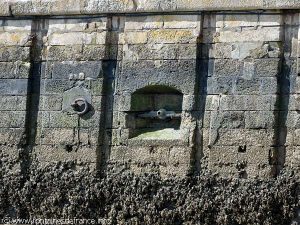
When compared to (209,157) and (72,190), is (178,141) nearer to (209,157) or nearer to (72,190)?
(209,157)

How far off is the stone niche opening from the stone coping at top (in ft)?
3.38

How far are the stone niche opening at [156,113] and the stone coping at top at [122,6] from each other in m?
1.03

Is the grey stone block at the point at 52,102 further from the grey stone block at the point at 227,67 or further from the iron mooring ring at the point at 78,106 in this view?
the grey stone block at the point at 227,67

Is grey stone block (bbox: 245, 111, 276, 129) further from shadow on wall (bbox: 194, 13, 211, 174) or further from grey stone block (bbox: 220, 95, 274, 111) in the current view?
shadow on wall (bbox: 194, 13, 211, 174)

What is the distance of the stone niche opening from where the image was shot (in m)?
15.3

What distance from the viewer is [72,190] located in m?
15.6

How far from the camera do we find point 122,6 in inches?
610

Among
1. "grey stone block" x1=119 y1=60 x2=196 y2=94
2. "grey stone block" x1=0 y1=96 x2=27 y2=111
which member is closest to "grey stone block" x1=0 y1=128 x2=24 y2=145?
"grey stone block" x1=0 y1=96 x2=27 y2=111

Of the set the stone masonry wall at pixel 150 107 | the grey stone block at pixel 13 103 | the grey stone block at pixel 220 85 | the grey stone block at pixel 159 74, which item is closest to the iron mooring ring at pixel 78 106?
the stone masonry wall at pixel 150 107

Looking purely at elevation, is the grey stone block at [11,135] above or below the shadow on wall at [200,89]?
below

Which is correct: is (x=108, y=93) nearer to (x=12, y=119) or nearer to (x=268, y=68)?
(x=12, y=119)

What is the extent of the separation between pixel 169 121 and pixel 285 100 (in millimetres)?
1539

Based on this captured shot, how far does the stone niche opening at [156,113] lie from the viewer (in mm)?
15344

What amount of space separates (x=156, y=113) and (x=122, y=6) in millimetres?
1442
